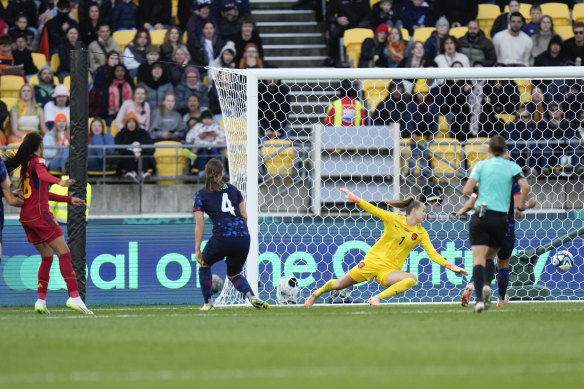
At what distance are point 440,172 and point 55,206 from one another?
17.1 feet

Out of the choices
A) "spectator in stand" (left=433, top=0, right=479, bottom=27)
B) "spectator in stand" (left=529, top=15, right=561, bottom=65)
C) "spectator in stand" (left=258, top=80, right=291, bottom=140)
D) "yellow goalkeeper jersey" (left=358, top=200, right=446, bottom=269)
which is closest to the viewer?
"yellow goalkeeper jersey" (left=358, top=200, right=446, bottom=269)

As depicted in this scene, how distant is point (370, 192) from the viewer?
14.1 meters

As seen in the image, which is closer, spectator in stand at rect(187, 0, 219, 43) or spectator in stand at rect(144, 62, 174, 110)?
spectator in stand at rect(144, 62, 174, 110)

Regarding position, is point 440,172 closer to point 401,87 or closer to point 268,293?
point 401,87

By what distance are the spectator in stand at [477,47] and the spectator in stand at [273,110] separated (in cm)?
468

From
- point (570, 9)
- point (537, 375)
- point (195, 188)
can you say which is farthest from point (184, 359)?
point (570, 9)

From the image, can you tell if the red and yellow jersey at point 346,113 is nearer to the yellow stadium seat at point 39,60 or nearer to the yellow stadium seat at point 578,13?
the yellow stadium seat at point 39,60

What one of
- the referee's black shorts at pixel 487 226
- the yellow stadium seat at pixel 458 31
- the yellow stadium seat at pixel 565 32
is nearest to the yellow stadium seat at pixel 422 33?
the yellow stadium seat at pixel 458 31

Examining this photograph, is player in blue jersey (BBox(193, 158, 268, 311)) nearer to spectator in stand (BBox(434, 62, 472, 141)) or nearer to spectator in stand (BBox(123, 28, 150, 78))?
spectator in stand (BBox(434, 62, 472, 141))

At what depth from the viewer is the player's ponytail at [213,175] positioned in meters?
11.6

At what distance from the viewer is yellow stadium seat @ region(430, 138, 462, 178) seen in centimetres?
1467

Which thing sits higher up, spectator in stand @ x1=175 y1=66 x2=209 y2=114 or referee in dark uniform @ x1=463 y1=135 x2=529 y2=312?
spectator in stand @ x1=175 y1=66 x2=209 y2=114

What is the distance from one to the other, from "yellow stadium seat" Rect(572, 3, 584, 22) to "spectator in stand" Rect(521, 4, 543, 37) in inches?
46.3

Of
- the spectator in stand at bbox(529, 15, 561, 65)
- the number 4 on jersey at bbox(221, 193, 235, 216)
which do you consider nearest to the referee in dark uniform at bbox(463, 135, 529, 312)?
the number 4 on jersey at bbox(221, 193, 235, 216)
